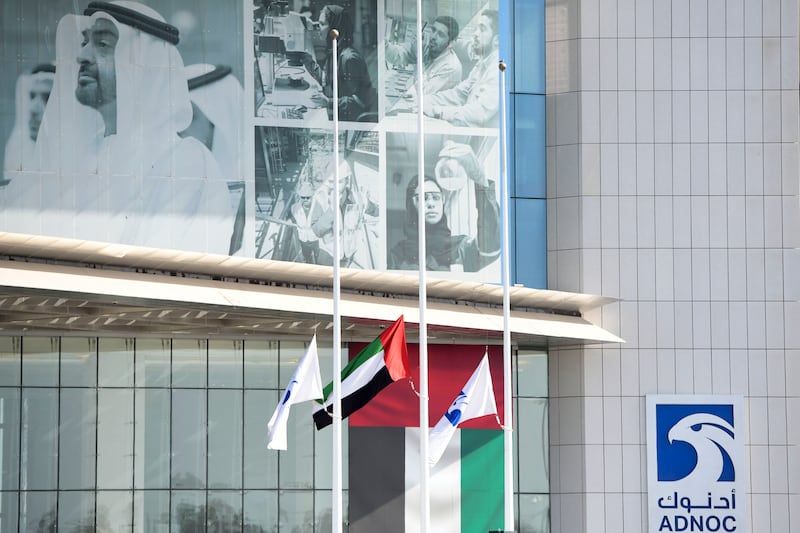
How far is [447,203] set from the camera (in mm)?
34812

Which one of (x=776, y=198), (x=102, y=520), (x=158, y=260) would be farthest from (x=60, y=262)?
(x=776, y=198)

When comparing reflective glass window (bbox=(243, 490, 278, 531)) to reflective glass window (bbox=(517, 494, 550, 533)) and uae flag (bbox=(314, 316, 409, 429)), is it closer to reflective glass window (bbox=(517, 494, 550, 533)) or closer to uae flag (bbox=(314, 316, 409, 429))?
reflective glass window (bbox=(517, 494, 550, 533))

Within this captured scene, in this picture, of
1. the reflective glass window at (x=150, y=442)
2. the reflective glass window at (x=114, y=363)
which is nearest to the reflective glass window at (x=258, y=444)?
the reflective glass window at (x=150, y=442)

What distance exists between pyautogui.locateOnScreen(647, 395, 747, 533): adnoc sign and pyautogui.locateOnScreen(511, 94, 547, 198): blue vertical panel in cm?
626

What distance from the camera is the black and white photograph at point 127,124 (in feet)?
106

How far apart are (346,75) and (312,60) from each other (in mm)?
925

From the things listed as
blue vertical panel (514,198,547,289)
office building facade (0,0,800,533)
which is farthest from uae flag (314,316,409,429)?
blue vertical panel (514,198,547,289)

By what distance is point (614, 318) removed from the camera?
115 feet

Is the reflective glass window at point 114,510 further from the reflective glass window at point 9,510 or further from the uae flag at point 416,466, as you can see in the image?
the uae flag at point 416,466

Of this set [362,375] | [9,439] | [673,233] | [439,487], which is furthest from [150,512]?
[673,233]

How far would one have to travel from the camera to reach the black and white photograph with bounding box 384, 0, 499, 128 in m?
34.7

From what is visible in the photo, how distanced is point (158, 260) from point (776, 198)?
1634 cm

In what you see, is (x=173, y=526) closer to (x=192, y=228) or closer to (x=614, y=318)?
(x=192, y=228)

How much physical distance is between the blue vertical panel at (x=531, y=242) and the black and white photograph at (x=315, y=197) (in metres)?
3.86
